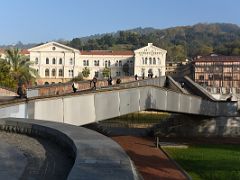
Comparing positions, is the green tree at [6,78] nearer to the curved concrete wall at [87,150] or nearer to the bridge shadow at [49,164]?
the curved concrete wall at [87,150]

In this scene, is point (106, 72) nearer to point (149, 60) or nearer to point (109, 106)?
point (149, 60)

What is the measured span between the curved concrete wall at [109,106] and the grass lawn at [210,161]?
2.86 meters

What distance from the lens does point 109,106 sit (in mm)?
21281


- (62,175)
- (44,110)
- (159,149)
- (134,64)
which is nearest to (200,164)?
(159,149)

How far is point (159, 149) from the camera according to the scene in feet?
77.3

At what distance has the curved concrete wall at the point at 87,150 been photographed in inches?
219

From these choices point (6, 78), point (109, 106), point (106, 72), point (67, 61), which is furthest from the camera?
point (67, 61)

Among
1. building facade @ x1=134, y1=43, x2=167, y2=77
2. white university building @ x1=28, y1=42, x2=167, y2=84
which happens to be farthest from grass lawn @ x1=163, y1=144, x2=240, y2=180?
white university building @ x1=28, y1=42, x2=167, y2=84

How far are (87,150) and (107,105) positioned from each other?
46.3ft

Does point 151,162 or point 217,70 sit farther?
point 217,70

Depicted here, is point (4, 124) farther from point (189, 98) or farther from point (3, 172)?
point (189, 98)

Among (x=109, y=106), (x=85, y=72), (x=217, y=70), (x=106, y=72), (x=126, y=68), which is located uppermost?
(x=109, y=106)

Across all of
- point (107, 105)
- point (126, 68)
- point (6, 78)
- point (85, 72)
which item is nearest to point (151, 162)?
point (107, 105)

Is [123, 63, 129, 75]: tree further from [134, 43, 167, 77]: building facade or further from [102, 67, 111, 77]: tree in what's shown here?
[102, 67, 111, 77]: tree
